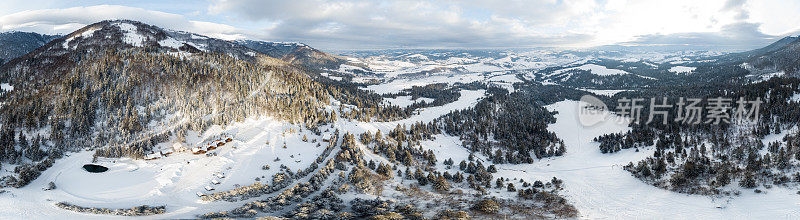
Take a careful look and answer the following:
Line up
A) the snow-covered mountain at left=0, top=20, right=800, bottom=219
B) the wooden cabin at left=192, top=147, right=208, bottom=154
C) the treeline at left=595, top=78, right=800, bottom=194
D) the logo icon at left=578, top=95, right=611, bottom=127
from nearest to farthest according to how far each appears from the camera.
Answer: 1. the snow-covered mountain at left=0, top=20, right=800, bottom=219
2. the treeline at left=595, top=78, right=800, bottom=194
3. the wooden cabin at left=192, top=147, right=208, bottom=154
4. the logo icon at left=578, top=95, right=611, bottom=127

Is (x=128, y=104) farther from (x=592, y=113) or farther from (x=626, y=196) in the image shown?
(x=592, y=113)

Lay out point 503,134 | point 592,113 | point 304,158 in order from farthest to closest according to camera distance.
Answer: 1. point 592,113
2. point 503,134
3. point 304,158

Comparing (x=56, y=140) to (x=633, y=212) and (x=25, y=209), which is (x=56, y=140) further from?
(x=633, y=212)

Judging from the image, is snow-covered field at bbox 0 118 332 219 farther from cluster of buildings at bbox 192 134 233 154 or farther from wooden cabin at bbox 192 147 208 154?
wooden cabin at bbox 192 147 208 154

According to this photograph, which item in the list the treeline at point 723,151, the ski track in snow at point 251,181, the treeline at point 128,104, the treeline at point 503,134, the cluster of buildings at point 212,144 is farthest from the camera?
the treeline at point 503,134

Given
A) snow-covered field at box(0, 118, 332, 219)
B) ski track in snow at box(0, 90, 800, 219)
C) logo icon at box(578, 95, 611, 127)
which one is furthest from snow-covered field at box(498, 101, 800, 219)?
snow-covered field at box(0, 118, 332, 219)

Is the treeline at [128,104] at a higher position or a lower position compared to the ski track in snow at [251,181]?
higher

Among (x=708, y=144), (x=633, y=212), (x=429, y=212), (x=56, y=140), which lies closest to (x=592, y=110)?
(x=708, y=144)

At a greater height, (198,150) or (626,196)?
(198,150)

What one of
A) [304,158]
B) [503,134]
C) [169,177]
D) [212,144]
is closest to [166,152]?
[212,144]

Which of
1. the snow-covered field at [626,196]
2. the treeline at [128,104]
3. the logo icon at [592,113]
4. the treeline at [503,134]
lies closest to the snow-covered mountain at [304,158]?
the snow-covered field at [626,196]

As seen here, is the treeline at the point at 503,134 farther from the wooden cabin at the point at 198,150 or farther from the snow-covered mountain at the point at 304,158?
the wooden cabin at the point at 198,150
